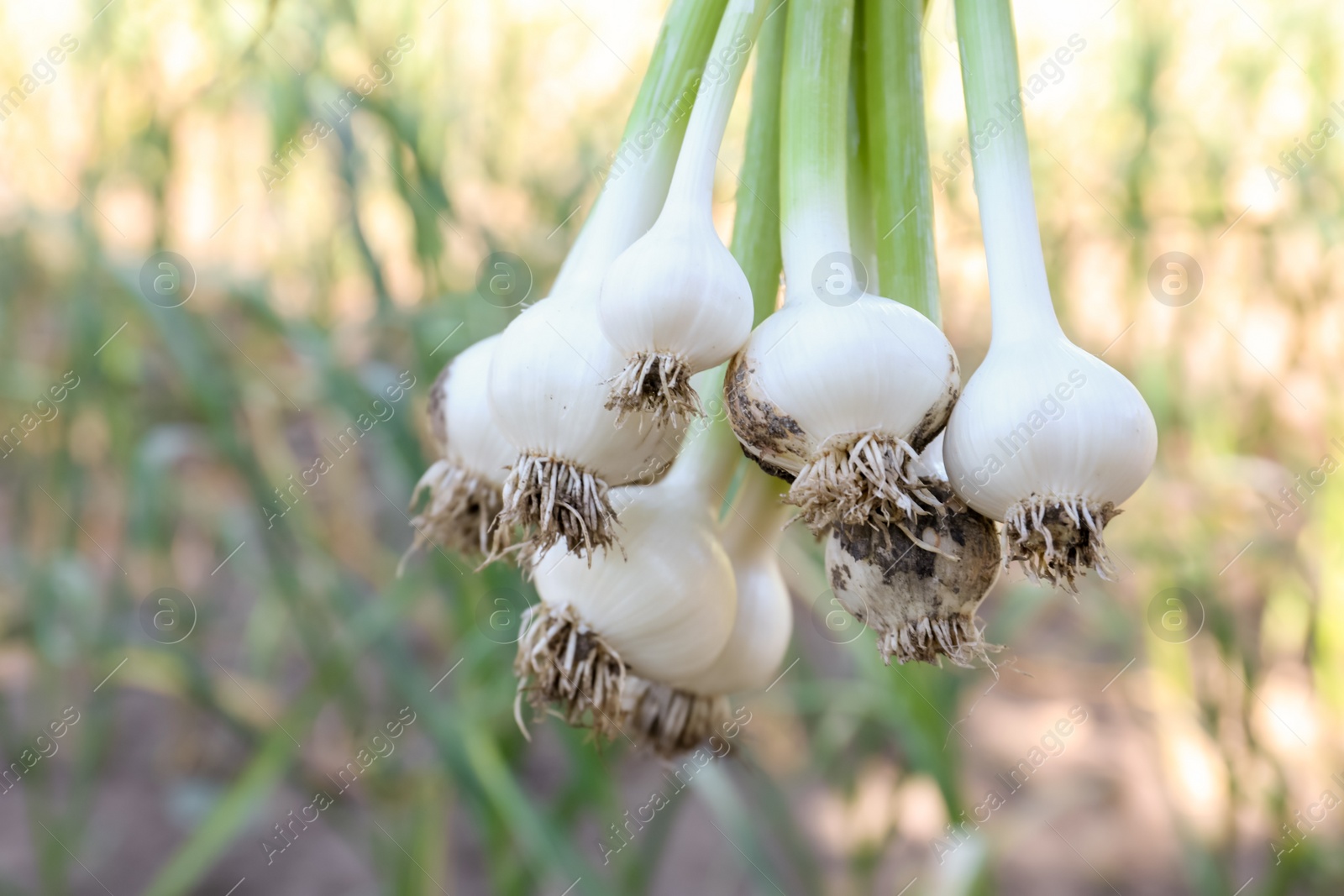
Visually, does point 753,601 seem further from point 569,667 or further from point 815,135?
point 815,135

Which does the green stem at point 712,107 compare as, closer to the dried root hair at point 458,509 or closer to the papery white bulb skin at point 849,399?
the papery white bulb skin at point 849,399

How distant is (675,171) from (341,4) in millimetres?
644

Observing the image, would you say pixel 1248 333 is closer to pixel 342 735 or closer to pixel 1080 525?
pixel 1080 525

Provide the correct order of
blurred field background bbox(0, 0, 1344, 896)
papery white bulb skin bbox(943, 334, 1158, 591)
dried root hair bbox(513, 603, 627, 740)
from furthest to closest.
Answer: blurred field background bbox(0, 0, 1344, 896) < dried root hair bbox(513, 603, 627, 740) < papery white bulb skin bbox(943, 334, 1158, 591)

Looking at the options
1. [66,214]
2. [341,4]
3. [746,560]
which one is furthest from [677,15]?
[66,214]

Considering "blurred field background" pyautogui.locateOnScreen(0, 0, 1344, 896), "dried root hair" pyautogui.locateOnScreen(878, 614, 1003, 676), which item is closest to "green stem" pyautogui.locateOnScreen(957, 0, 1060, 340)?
"dried root hair" pyautogui.locateOnScreen(878, 614, 1003, 676)

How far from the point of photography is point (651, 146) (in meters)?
0.37

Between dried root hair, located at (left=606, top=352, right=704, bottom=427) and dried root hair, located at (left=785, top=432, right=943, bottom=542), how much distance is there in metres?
0.05

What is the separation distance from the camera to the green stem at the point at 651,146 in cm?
35

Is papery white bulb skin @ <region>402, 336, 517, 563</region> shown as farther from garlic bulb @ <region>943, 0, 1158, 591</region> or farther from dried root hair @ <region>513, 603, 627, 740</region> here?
garlic bulb @ <region>943, 0, 1158, 591</region>

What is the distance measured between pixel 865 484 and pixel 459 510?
223 millimetres

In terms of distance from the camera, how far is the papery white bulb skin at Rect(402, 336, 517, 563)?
1.34 ft

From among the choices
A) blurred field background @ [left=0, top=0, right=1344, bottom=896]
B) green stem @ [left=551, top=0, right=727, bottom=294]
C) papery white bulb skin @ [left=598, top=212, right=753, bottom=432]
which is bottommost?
blurred field background @ [left=0, top=0, right=1344, bottom=896]

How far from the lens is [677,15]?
0.35m
